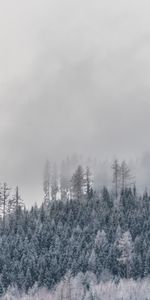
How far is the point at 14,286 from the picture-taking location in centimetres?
7100

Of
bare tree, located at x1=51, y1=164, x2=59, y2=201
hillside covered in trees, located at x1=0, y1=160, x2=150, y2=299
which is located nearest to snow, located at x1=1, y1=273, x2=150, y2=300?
hillside covered in trees, located at x1=0, y1=160, x2=150, y2=299

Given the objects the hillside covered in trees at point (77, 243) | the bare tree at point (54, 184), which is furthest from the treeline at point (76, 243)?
the bare tree at point (54, 184)

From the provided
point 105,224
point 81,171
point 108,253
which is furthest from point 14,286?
point 81,171

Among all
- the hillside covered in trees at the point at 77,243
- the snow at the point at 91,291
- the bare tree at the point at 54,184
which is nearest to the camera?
the snow at the point at 91,291

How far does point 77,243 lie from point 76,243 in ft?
0.57

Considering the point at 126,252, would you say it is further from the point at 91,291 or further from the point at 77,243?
the point at 91,291

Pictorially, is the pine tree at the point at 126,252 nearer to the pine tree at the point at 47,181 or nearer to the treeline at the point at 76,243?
the treeline at the point at 76,243

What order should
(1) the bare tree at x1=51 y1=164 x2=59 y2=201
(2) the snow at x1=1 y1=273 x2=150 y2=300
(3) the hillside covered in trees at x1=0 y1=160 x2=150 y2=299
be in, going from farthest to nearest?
1. (1) the bare tree at x1=51 y1=164 x2=59 y2=201
2. (3) the hillside covered in trees at x1=0 y1=160 x2=150 y2=299
3. (2) the snow at x1=1 y1=273 x2=150 y2=300

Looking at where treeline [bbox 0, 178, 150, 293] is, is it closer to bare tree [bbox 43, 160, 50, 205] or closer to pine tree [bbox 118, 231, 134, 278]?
pine tree [bbox 118, 231, 134, 278]

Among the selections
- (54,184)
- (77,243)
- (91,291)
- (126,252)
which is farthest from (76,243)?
(54,184)

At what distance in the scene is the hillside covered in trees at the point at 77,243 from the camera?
71.9 metres

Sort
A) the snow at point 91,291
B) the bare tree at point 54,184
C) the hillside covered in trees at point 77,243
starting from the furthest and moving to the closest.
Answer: the bare tree at point 54,184 → the hillside covered in trees at point 77,243 → the snow at point 91,291

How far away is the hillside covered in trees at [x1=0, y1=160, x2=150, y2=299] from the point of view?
71875mm

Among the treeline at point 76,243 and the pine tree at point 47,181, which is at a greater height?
the pine tree at point 47,181
